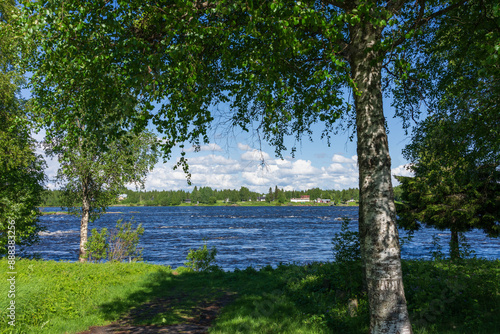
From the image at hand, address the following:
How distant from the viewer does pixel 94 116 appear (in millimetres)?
6820

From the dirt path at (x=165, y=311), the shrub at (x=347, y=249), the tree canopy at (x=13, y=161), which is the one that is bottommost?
the dirt path at (x=165, y=311)

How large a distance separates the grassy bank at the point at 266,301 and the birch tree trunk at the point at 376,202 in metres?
2.02

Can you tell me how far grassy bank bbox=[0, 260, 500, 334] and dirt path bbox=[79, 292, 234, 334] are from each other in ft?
0.25

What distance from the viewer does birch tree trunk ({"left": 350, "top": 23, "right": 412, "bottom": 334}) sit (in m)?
5.57

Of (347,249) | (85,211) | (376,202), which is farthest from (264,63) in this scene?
(85,211)

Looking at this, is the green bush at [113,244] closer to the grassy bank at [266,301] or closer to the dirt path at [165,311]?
the grassy bank at [266,301]

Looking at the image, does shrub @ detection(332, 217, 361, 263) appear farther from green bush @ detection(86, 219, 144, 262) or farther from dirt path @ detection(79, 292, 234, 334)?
green bush @ detection(86, 219, 144, 262)

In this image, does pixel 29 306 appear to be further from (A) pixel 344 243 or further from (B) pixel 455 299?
(B) pixel 455 299

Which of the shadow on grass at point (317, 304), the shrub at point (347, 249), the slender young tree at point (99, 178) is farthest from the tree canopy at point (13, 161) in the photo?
the shrub at point (347, 249)

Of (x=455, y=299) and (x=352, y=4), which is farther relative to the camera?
(x=455, y=299)

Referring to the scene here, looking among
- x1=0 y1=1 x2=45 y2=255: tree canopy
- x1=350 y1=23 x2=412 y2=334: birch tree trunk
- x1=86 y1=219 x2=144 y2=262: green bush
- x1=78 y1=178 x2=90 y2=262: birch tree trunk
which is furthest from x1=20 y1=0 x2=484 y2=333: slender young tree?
x1=78 y1=178 x2=90 y2=262: birch tree trunk

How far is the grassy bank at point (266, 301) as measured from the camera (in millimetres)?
7992

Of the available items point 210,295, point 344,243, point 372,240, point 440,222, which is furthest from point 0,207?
point 440,222

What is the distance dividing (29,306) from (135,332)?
3.43 meters
